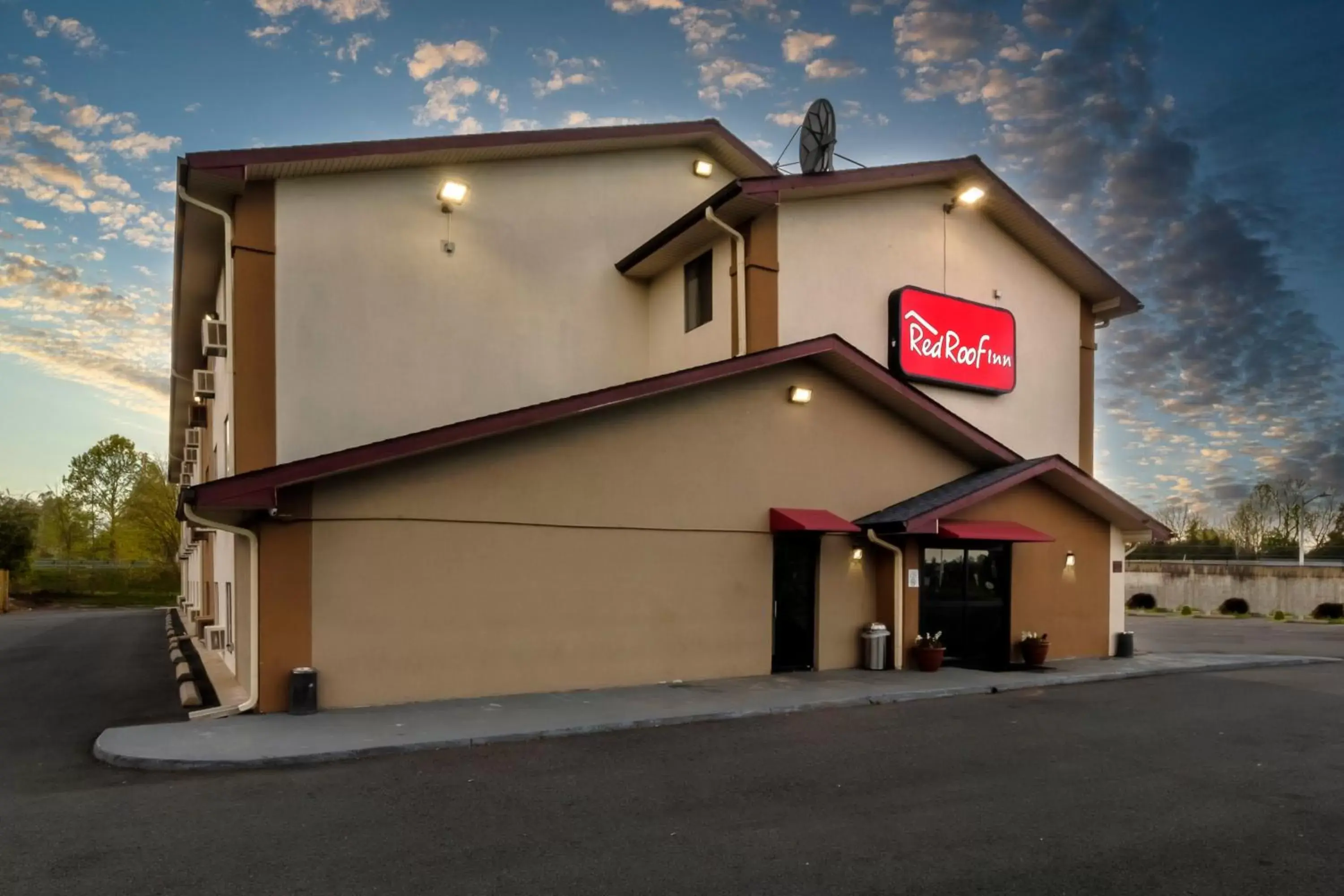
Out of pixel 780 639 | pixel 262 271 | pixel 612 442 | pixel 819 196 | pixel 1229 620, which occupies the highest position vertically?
pixel 819 196

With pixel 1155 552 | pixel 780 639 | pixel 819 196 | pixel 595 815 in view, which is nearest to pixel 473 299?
pixel 819 196

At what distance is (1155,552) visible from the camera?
2464 inches

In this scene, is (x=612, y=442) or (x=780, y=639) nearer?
(x=612, y=442)

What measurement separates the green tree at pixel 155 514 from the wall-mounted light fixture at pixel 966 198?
Result: 3953 centimetres

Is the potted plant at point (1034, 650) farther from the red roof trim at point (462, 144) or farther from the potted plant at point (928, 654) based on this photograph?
the red roof trim at point (462, 144)

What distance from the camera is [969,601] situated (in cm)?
1606

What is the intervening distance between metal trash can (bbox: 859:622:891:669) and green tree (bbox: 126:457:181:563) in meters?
39.5

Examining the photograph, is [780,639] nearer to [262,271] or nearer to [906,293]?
[906,293]

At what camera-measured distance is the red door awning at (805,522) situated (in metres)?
14.0

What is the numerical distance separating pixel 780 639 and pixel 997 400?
8523mm

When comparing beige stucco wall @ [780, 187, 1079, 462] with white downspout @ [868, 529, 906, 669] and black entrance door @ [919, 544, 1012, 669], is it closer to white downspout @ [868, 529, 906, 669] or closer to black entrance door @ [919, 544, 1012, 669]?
black entrance door @ [919, 544, 1012, 669]

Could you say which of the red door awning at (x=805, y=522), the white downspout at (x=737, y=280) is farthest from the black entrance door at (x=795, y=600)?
the white downspout at (x=737, y=280)

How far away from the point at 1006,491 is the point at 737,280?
6.16 m

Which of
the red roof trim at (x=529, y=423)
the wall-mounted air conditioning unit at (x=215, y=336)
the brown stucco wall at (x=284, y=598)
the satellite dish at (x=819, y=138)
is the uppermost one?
the satellite dish at (x=819, y=138)
